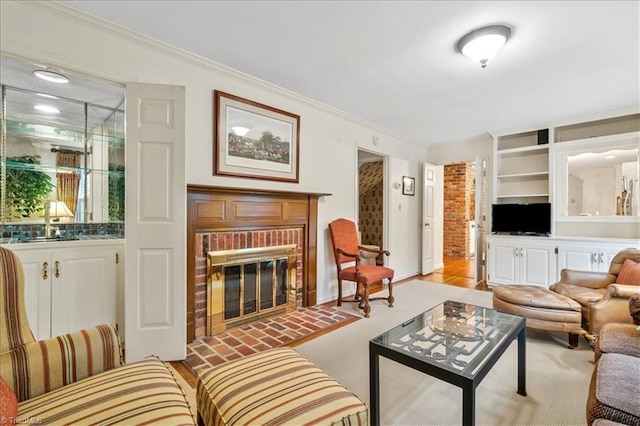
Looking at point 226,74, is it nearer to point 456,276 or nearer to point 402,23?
point 402,23

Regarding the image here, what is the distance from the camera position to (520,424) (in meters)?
1.59

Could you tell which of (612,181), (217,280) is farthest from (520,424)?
(612,181)

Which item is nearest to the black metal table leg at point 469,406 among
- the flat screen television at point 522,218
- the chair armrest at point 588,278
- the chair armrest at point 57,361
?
the chair armrest at point 57,361

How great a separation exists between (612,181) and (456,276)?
258 cm

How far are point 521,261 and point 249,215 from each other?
3943 mm

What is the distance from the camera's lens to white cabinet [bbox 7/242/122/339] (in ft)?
6.68

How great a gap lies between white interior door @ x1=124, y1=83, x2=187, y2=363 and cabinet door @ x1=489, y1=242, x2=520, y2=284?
437cm

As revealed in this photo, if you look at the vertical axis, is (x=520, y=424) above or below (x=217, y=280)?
below

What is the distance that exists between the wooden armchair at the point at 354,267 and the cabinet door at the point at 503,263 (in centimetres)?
197

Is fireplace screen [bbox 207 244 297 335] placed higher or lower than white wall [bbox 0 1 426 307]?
lower

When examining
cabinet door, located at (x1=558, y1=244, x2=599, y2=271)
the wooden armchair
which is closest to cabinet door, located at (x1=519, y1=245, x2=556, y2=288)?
cabinet door, located at (x1=558, y1=244, x2=599, y2=271)

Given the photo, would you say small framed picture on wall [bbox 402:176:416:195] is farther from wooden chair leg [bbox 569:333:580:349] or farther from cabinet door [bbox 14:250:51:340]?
cabinet door [bbox 14:250:51:340]

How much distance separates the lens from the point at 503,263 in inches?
175

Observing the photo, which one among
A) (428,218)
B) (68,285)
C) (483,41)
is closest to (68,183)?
(68,285)
